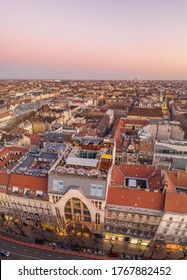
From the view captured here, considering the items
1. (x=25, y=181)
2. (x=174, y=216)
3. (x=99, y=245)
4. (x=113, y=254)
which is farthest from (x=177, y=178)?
(x=25, y=181)

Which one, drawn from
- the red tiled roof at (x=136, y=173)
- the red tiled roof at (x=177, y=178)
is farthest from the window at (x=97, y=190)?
the red tiled roof at (x=177, y=178)

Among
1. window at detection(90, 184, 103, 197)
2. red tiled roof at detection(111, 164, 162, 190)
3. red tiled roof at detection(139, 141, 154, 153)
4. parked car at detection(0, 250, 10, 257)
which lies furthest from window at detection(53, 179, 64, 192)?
red tiled roof at detection(139, 141, 154, 153)

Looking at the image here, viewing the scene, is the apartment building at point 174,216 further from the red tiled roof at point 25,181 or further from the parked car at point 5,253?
the parked car at point 5,253

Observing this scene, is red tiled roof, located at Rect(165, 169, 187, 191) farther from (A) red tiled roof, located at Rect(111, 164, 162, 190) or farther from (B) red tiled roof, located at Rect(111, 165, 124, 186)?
(B) red tiled roof, located at Rect(111, 165, 124, 186)

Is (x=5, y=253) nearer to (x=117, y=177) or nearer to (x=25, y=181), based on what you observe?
(x=25, y=181)

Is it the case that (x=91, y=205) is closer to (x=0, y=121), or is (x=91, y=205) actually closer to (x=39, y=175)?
(x=39, y=175)

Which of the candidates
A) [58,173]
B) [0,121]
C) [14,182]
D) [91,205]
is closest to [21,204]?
[14,182]

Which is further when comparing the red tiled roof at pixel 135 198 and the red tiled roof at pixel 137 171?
the red tiled roof at pixel 137 171

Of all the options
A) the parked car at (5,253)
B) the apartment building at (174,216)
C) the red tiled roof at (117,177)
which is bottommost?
the parked car at (5,253)
